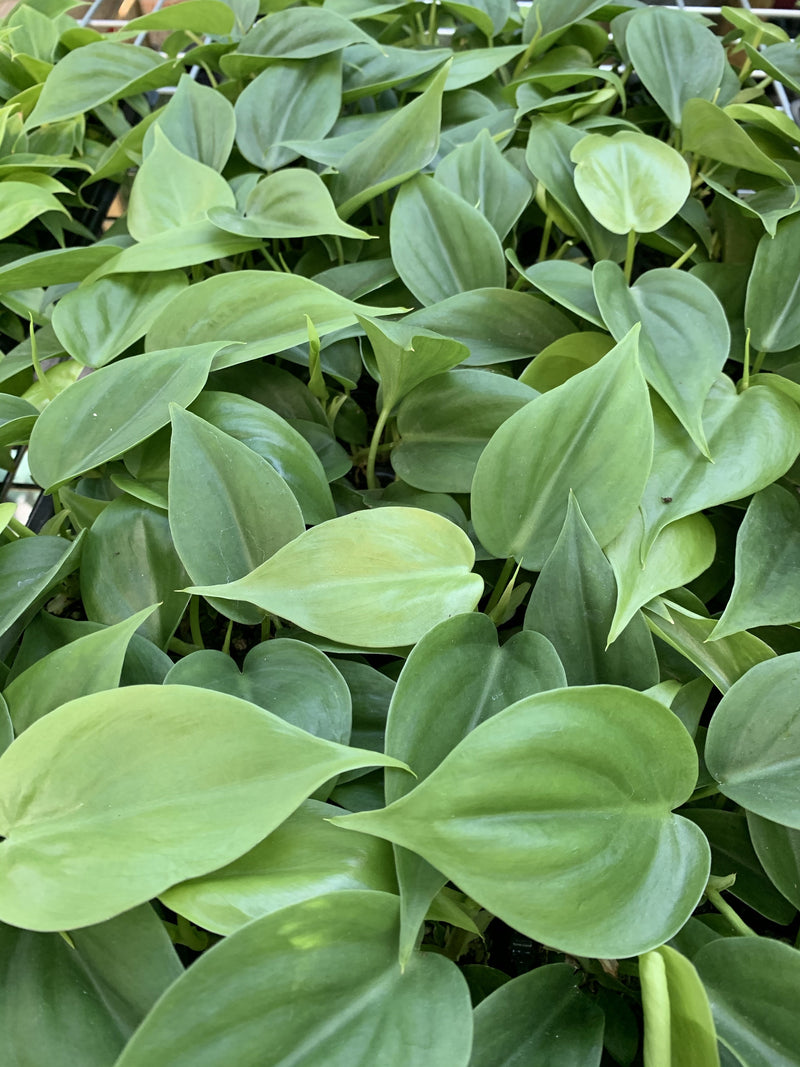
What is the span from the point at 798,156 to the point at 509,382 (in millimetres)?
433

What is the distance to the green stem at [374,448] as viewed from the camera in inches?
20.3

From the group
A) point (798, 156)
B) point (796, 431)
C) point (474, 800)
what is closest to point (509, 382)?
point (796, 431)

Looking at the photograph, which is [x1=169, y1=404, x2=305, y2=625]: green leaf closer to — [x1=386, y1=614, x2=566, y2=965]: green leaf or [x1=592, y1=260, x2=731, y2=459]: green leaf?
[x1=386, y1=614, x2=566, y2=965]: green leaf

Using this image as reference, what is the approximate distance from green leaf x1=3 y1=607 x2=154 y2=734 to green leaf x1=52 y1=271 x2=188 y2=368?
0.81 feet

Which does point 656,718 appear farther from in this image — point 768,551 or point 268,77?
point 268,77

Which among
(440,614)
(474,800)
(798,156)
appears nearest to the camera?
(474,800)

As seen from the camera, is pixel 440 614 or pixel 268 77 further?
pixel 268 77

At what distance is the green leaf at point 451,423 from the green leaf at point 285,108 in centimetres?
36

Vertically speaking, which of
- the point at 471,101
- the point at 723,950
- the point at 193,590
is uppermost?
the point at 471,101

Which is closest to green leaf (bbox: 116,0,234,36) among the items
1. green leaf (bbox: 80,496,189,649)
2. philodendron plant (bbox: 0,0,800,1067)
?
philodendron plant (bbox: 0,0,800,1067)

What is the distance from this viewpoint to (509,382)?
1.63ft

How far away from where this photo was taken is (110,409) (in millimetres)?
462

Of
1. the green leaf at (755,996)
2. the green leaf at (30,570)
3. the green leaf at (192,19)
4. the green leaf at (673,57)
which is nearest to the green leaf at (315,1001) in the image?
the green leaf at (755,996)

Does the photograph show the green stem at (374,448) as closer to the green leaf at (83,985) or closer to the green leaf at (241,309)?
the green leaf at (241,309)
